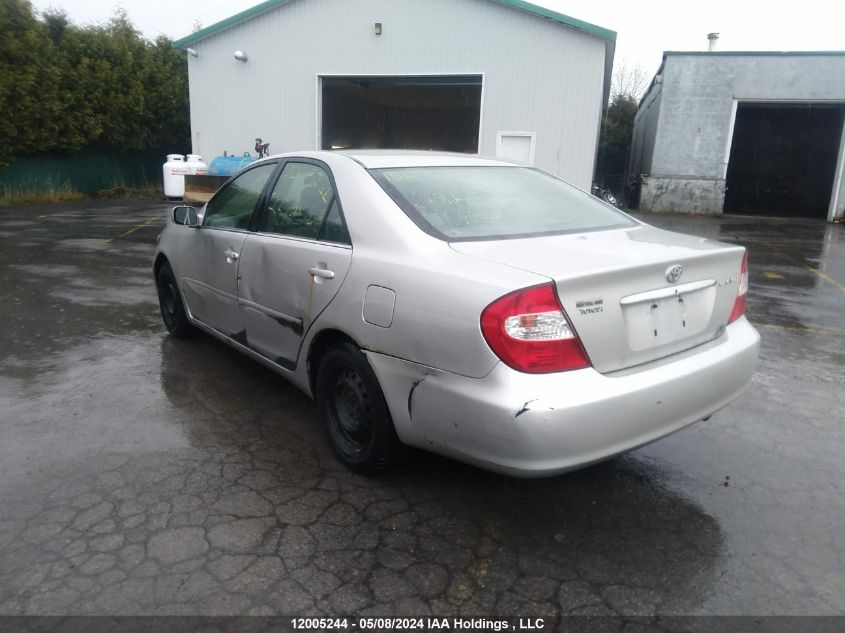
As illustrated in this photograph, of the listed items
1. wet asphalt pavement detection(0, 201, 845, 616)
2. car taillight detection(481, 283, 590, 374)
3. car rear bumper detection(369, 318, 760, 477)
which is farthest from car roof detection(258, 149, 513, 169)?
wet asphalt pavement detection(0, 201, 845, 616)

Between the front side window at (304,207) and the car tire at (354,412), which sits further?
the front side window at (304,207)

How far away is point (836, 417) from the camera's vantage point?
4.05 metres

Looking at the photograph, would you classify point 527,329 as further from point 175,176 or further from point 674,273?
point 175,176

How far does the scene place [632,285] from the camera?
2.66 m

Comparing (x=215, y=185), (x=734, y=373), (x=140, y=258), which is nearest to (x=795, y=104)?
(x=215, y=185)

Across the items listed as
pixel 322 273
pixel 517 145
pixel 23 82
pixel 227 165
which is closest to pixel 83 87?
pixel 23 82

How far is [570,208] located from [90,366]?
3513 millimetres

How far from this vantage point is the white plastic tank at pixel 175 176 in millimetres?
18891

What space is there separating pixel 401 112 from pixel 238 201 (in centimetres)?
2556

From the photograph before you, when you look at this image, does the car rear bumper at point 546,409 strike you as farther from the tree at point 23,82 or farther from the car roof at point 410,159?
the tree at point 23,82

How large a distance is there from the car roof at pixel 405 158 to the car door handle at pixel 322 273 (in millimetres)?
605

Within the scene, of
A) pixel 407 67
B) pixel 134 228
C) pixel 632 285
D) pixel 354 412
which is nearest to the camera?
pixel 632 285

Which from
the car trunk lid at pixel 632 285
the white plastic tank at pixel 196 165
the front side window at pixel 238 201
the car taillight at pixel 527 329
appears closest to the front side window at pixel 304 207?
the front side window at pixel 238 201

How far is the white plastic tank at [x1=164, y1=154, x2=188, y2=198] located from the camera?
A: 18891 mm
